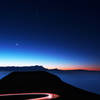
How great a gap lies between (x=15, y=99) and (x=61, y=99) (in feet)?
9.77

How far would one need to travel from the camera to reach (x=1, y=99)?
1110cm

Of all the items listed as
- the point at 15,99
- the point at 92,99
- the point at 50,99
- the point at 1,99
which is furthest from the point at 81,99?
the point at 1,99

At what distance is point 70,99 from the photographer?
1104 cm

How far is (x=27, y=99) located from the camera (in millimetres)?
10742

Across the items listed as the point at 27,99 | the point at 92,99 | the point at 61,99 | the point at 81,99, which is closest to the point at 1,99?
the point at 27,99

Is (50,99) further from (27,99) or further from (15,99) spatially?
(15,99)

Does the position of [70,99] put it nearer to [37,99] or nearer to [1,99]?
[37,99]

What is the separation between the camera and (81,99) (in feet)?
35.9

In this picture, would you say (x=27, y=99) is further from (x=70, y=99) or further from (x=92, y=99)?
(x=92, y=99)

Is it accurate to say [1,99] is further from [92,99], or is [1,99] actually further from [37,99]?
[92,99]

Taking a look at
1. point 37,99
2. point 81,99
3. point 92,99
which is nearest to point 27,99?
point 37,99

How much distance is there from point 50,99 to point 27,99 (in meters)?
1.45

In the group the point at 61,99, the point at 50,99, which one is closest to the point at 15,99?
the point at 50,99

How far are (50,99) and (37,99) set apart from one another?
0.82 m
